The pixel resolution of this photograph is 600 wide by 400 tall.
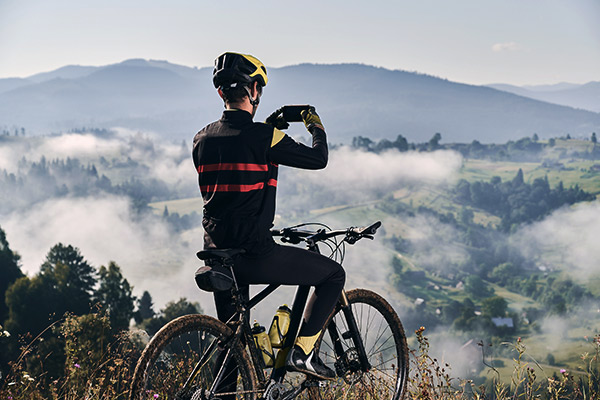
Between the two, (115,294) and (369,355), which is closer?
(369,355)

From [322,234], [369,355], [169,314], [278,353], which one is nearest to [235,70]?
[322,234]

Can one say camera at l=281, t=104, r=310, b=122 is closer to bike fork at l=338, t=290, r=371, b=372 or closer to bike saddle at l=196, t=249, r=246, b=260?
bike saddle at l=196, t=249, r=246, b=260

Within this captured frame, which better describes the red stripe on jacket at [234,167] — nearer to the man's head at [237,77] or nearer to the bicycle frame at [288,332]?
the man's head at [237,77]

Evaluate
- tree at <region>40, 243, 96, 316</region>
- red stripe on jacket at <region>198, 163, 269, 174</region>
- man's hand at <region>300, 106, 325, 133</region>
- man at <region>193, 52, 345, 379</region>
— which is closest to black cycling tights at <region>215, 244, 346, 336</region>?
man at <region>193, 52, 345, 379</region>

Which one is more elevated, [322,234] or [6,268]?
[322,234]

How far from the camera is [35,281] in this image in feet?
191

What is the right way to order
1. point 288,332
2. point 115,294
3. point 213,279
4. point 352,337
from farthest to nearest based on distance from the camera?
1. point 115,294
2. point 352,337
3. point 288,332
4. point 213,279

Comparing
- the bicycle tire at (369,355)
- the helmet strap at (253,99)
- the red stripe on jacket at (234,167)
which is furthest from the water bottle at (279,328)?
the helmet strap at (253,99)

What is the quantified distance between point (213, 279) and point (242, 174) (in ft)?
2.14

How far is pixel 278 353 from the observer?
13.0 feet

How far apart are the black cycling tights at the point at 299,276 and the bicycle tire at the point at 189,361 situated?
1.01 feet

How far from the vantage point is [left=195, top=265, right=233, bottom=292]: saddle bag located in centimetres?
333

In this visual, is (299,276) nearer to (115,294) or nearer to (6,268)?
(115,294)

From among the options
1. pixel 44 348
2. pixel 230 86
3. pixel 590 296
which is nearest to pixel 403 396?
pixel 230 86
